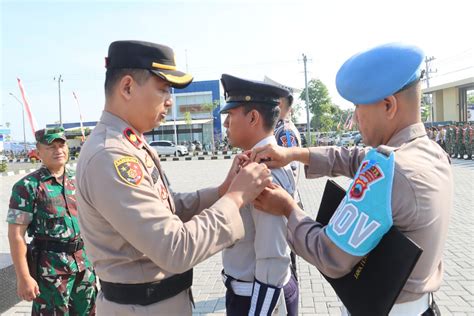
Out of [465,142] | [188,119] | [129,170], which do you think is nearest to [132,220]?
[129,170]

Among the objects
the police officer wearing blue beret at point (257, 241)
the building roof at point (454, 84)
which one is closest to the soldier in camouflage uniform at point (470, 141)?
the building roof at point (454, 84)

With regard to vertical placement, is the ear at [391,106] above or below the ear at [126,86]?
below

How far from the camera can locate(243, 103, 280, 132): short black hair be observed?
79.5 inches

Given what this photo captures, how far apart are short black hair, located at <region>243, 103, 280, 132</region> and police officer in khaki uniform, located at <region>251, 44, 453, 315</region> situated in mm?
582

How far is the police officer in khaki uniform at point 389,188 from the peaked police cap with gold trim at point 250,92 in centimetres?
61

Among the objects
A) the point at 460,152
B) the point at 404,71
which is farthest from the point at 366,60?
the point at 460,152

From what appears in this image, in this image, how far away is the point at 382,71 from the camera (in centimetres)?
132

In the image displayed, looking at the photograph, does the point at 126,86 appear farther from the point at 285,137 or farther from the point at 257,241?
the point at 285,137

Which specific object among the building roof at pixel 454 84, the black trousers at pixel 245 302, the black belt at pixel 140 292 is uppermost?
the building roof at pixel 454 84

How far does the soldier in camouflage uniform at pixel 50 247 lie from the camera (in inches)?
109

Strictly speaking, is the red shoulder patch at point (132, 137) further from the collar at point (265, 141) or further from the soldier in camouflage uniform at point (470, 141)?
the soldier in camouflage uniform at point (470, 141)

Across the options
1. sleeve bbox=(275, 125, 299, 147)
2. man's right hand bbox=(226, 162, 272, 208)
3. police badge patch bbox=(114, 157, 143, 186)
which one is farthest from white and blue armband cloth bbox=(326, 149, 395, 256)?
sleeve bbox=(275, 125, 299, 147)

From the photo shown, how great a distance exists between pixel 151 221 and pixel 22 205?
1934 mm

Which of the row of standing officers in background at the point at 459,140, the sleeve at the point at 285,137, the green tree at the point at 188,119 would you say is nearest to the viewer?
the sleeve at the point at 285,137
